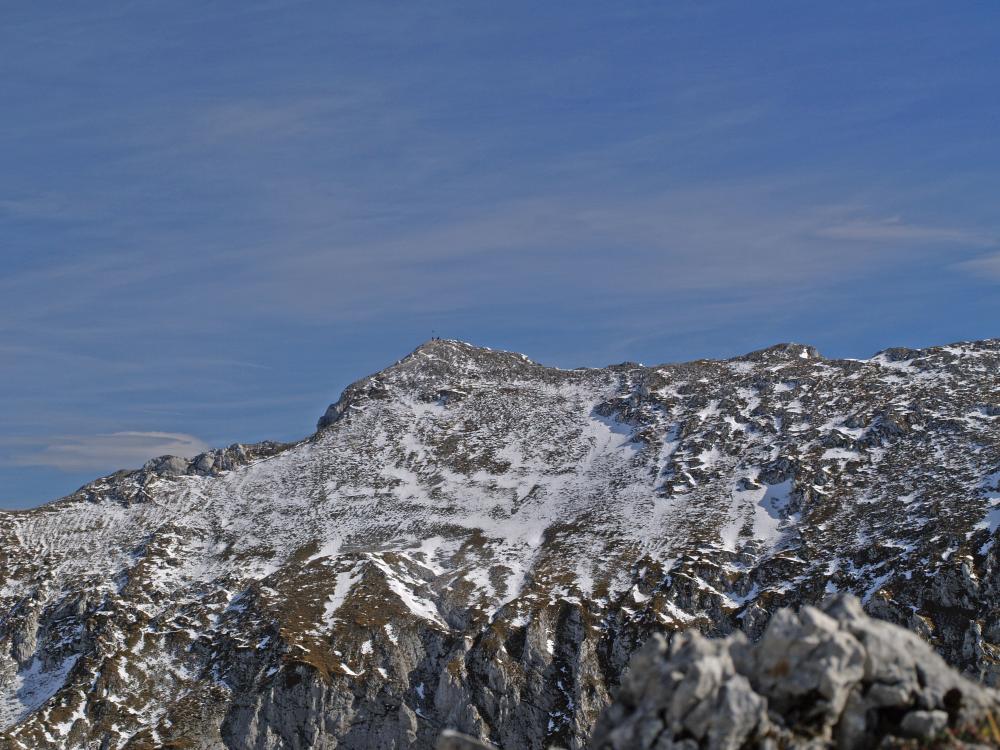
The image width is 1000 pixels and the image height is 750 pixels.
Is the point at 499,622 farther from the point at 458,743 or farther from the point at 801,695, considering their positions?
the point at 801,695

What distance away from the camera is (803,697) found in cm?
5206

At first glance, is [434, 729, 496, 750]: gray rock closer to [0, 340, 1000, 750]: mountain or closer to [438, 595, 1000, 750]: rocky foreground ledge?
[438, 595, 1000, 750]: rocky foreground ledge

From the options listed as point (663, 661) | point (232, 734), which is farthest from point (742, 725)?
point (232, 734)

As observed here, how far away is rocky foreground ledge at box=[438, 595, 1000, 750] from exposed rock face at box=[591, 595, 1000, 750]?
0.05 m

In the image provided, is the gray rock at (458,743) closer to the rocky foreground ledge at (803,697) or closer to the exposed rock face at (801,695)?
the rocky foreground ledge at (803,697)

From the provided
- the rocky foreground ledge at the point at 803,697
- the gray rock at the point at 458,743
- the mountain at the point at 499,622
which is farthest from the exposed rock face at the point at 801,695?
the mountain at the point at 499,622

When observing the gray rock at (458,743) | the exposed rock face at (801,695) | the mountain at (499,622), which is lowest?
the gray rock at (458,743)

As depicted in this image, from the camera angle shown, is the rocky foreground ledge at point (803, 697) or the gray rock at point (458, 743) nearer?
the rocky foreground ledge at point (803, 697)

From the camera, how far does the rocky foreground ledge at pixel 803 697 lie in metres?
50.6

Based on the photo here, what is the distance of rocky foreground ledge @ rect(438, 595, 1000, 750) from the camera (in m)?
50.6

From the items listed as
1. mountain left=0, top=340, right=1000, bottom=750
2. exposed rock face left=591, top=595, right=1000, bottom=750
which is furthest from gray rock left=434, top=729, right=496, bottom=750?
mountain left=0, top=340, right=1000, bottom=750

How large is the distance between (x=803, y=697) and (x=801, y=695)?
122mm

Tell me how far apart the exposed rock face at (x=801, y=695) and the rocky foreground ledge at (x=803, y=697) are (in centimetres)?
5

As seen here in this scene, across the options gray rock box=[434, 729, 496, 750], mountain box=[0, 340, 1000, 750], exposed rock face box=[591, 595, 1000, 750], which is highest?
mountain box=[0, 340, 1000, 750]
